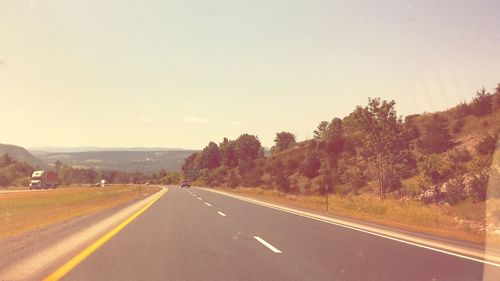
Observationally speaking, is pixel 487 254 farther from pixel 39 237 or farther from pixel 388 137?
pixel 388 137

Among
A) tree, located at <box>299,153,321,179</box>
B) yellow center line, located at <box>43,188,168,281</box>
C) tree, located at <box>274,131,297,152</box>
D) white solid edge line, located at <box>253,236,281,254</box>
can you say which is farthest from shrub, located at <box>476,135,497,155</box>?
tree, located at <box>274,131,297,152</box>

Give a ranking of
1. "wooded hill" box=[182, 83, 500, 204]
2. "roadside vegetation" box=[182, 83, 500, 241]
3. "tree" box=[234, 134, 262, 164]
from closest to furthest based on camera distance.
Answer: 1. "roadside vegetation" box=[182, 83, 500, 241]
2. "wooded hill" box=[182, 83, 500, 204]
3. "tree" box=[234, 134, 262, 164]

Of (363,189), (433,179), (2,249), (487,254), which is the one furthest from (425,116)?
(2,249)

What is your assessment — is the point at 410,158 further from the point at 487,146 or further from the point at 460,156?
the point at 487,146

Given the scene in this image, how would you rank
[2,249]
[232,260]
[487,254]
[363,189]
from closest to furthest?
1. [232,260]
2. [487,254]
3. [2,249]
4. [363,189]

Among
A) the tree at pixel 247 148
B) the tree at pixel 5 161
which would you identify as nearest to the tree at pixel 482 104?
the tree at pixel 247 148

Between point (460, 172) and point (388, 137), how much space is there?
16.6ft

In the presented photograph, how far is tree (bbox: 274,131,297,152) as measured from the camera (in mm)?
142875

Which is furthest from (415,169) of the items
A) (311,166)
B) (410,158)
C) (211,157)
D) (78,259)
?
(211,157)

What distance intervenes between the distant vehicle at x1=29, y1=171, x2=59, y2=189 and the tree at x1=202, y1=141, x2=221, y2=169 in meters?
80.1

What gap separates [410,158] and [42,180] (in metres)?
71.9

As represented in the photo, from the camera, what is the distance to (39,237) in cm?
1273

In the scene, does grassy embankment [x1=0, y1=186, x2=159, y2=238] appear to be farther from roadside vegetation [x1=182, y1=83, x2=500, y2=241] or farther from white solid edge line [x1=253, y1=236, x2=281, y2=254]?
roadside vegetation [x1=182, y1=83, x2=500, y2=241]

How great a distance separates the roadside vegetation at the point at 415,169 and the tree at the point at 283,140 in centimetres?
7210
